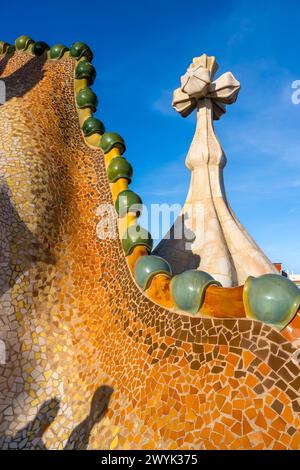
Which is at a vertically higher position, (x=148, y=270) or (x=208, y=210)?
(x=208, y=210)

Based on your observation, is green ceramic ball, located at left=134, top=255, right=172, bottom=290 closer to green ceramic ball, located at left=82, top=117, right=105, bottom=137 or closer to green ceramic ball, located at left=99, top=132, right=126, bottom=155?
green ceramic ball, located at left=99, top=132, right=126, bottom=155

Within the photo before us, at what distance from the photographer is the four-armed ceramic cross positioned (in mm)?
5449

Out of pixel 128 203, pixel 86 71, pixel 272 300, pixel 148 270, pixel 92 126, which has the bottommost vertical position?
pixel 272 300

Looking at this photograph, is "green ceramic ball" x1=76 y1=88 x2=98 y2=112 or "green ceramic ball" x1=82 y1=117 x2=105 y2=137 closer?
"green ceramic ball" x1=82 y1=117 x2=105 y2=137

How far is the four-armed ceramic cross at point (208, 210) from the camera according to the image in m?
5.45

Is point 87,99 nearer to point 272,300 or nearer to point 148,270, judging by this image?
point 148,270

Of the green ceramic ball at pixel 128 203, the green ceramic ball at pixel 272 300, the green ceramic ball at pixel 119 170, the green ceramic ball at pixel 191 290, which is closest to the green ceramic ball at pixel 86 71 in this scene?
the green ceramic ball at pixel 119 170

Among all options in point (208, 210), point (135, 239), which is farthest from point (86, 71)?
point (135, 239)

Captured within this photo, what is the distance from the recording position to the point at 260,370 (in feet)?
7.82

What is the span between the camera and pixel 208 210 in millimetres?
5801

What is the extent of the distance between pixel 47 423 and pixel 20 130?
3727 mm

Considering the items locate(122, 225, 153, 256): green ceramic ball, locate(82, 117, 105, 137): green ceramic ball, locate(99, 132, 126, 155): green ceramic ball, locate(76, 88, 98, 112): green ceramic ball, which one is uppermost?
locate(76, 88, 98, 112): green ceramic ball

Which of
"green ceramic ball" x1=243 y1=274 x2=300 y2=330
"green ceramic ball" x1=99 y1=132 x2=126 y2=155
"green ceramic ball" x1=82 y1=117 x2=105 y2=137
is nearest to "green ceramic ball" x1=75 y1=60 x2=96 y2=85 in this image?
"green ceramic ball" x1=82 y1=117 x2=105 y2=137
